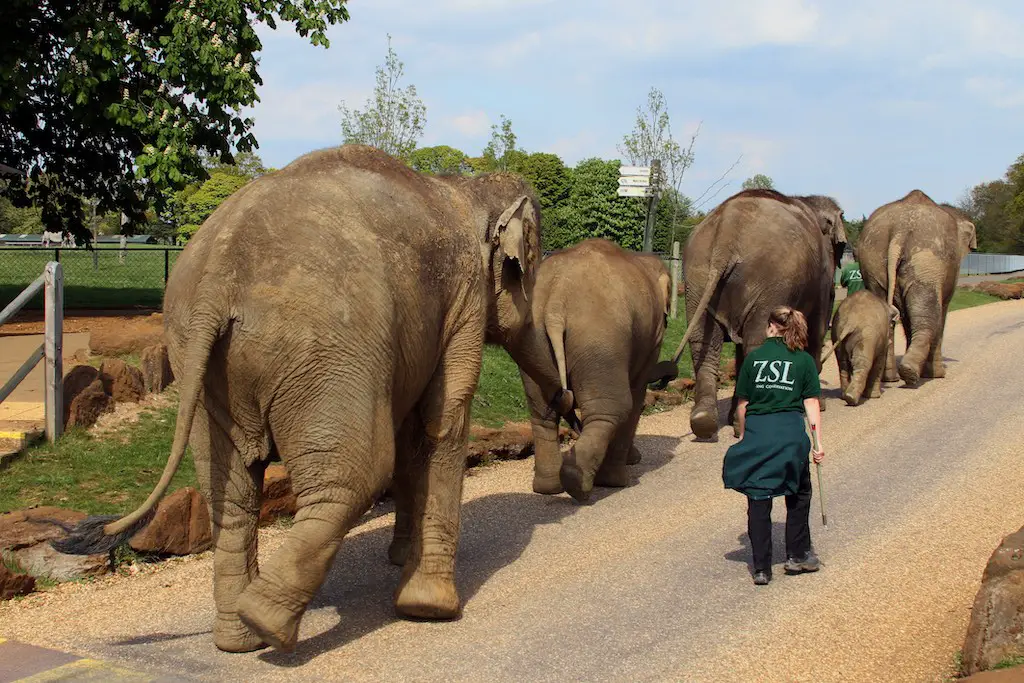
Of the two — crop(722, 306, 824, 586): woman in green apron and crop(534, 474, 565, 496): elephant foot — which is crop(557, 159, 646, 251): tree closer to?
crop(534, 474, 565, 496): elephant foot

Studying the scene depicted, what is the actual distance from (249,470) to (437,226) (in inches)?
63.0

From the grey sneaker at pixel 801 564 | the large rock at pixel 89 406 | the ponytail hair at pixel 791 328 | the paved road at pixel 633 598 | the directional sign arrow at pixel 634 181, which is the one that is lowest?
the paved road at pixel 633 598

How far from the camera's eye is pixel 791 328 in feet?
22.8

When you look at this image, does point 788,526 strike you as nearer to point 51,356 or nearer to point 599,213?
point 51,356

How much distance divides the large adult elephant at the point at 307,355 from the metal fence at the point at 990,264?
5897 cm

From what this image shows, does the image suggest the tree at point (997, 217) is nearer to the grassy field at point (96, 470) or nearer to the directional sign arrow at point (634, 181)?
the directional sign arrow at point (634, 181)

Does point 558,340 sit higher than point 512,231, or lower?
lower

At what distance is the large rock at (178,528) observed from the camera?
720cm

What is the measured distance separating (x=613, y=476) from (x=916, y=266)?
8.00m

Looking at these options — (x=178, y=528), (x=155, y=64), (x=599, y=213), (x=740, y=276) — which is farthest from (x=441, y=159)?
(x=178, y=528)

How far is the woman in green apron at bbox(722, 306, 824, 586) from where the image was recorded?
21.9 feet

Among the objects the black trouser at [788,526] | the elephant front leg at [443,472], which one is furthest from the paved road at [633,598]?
the elephant front leg at [443,472]

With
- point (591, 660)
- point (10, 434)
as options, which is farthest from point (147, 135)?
point (591, 660)

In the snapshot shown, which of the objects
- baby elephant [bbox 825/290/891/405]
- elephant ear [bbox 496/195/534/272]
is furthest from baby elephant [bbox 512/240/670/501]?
baby elephant [bbox 825/290/891/405]
